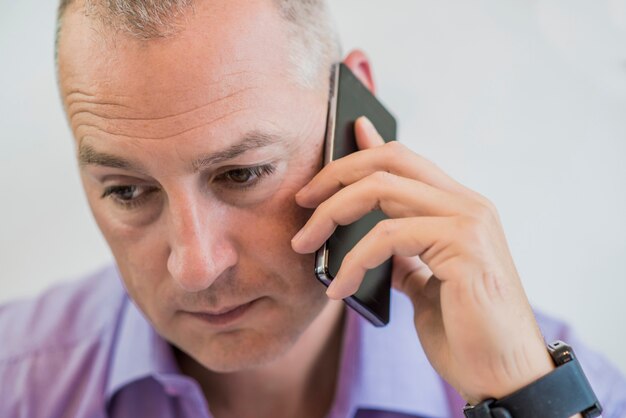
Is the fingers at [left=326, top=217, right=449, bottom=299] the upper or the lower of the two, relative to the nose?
lower

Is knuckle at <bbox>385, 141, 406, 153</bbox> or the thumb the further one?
the thumb

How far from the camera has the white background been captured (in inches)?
Result: 95.0

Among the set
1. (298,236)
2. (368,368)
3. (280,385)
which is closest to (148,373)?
(280,385)

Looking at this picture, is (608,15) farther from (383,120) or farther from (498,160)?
(383,120)

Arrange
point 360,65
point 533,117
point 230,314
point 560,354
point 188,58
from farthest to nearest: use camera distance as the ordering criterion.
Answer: point 533,117, point 360,65, point 230,314, point 560,354, point 188,58

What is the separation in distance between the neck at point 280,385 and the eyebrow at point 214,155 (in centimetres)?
66

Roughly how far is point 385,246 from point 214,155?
1.19ft

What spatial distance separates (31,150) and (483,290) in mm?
1929

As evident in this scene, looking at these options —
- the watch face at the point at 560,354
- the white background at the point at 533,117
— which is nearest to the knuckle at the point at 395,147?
the watch face at the point at 560,354

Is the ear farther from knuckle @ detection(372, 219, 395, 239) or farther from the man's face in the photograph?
knuckle @ detection(372, 219, 395, 239)

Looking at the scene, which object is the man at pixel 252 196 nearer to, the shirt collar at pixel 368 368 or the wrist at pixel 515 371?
the wrist at pixel 515 371

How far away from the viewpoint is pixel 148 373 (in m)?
1.91

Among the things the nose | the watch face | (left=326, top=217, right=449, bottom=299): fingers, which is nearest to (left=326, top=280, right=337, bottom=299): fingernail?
(left=326, top=217, right=449, bottom=299): fingers

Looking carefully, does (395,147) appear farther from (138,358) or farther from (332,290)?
(138,358)
